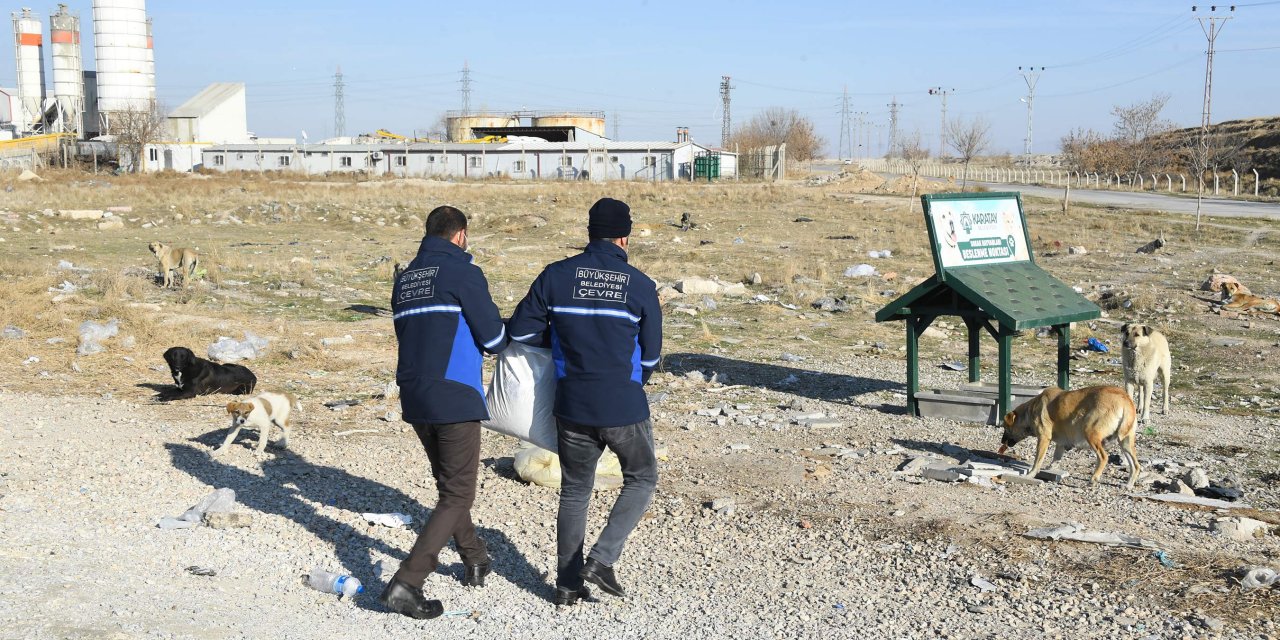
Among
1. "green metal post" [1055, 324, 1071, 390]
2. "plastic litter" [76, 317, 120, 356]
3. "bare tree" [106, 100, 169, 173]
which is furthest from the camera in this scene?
"bare tree" [106, 100, 169, 173]

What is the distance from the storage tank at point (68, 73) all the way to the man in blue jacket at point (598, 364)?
81176 mm

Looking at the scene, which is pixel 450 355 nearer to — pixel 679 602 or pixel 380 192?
pixel 679 602

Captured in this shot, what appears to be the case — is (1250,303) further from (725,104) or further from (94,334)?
(725,104)

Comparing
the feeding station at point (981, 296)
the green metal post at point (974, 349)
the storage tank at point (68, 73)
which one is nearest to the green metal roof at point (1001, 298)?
the feeding station at point (981, 296)

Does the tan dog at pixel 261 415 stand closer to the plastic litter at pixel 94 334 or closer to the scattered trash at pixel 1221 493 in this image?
the plastic litter at pixel 94 334

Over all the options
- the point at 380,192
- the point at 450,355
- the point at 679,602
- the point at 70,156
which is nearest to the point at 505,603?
the point at 679,602

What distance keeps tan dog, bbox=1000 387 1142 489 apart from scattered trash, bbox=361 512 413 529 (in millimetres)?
3997

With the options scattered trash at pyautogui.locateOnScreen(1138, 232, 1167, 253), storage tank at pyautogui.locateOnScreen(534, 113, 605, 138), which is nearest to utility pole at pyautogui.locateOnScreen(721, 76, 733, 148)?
storage tank at pyautogui.locateOnScreen(534, 113, 605, 138)

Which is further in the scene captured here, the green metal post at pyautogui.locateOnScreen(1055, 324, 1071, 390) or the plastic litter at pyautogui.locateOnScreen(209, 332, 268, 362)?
the plastic litter at pyautogui.locateOnScreen(209, 332, 268, 362)

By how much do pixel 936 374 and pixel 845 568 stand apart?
247 inches

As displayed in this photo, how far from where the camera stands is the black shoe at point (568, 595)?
4.68 meters

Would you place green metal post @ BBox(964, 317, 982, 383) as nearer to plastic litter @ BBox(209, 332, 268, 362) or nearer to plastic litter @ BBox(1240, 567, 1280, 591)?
plastic litter @ BBox(1240, 567, 1280, 591)

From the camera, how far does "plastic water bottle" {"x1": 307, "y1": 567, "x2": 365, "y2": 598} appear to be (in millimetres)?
4785

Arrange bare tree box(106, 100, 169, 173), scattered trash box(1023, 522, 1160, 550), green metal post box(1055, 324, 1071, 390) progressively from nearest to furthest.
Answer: scattered trash box(1023, 522, 1160, 550) < green metal post box(1055, 324, 1071, 390) < bare tree box(106, 100, 169, 173)
